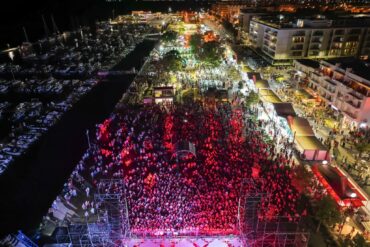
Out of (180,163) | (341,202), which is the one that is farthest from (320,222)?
(180,163)

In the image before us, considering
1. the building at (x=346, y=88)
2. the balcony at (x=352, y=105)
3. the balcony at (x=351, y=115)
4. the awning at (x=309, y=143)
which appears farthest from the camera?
the balcony at (x=351, y=115)

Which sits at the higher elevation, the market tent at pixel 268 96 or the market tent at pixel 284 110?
the market tent at pixel 284 110

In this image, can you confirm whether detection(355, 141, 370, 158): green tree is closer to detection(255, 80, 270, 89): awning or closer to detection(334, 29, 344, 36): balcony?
detection(255, 80, 270, 89): awning

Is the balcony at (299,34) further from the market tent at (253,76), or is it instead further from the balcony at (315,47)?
the market tent at (253,76)

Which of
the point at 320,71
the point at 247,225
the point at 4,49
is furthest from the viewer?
the point at 4,49

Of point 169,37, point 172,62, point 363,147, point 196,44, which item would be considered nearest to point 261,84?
Answer: point 172,62

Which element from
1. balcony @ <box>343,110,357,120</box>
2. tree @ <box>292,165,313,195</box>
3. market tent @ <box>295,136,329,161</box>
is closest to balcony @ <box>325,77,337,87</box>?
balcony @ <box>343,110,357,120</box>

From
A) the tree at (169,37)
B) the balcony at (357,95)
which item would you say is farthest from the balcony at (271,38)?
the balcony at (357,95)

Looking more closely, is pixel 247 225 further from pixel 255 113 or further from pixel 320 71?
pixel 320 71
